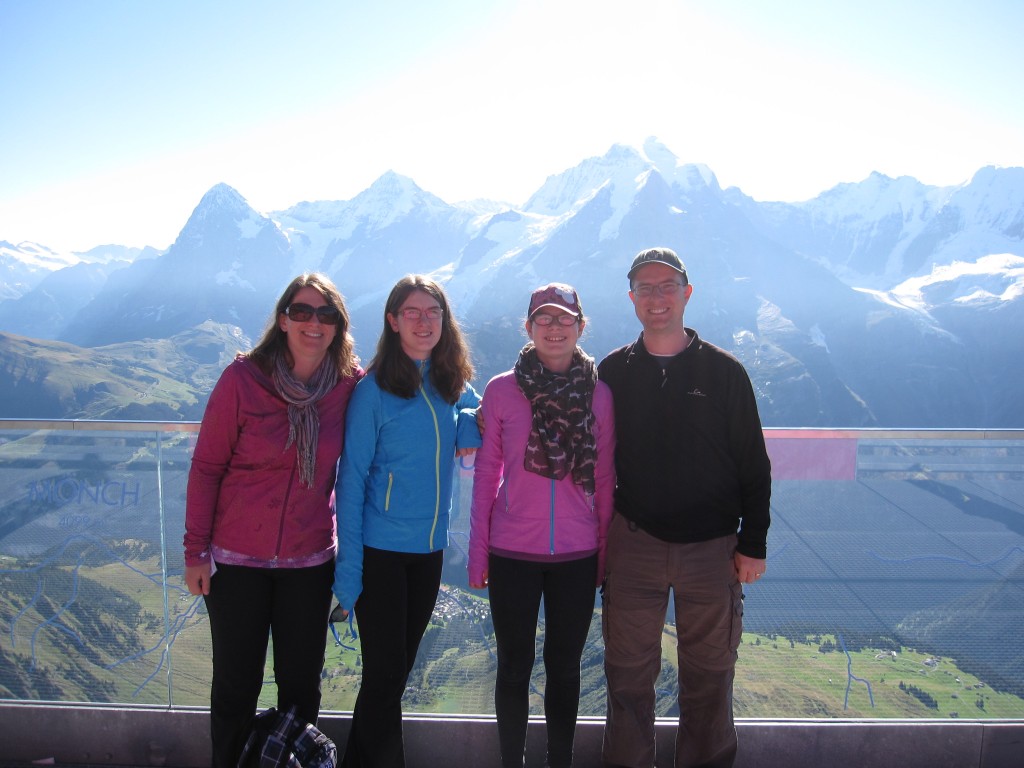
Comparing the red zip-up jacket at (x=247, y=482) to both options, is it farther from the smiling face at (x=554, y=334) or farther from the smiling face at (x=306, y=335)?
the smiling face at (x=554, y=334)

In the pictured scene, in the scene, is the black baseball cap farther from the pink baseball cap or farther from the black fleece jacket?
the black fleece jacket

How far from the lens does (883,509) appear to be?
448cm

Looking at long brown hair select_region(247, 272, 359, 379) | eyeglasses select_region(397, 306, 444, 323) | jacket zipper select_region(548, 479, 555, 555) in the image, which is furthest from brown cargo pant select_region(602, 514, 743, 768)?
long brown hair select_region(247, 272, 359, 379)

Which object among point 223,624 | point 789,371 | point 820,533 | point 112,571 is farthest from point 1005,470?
point 789,371

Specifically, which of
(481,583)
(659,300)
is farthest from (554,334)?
(481,583)

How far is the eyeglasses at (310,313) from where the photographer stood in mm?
3547

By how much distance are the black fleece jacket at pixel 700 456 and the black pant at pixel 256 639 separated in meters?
1.85

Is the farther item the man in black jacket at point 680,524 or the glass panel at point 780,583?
the glass panel at point 780,583

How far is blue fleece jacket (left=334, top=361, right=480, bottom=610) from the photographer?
11.3ft

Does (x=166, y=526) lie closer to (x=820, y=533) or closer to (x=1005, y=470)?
(x=820, y=533)

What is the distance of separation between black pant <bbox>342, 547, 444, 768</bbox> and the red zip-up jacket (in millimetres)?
395

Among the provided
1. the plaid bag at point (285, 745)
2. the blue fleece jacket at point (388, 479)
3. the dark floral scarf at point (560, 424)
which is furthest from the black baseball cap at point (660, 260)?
the plaid bag at point (285, 745)

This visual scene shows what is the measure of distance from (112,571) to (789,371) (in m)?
183

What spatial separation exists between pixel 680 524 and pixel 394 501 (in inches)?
61.0
